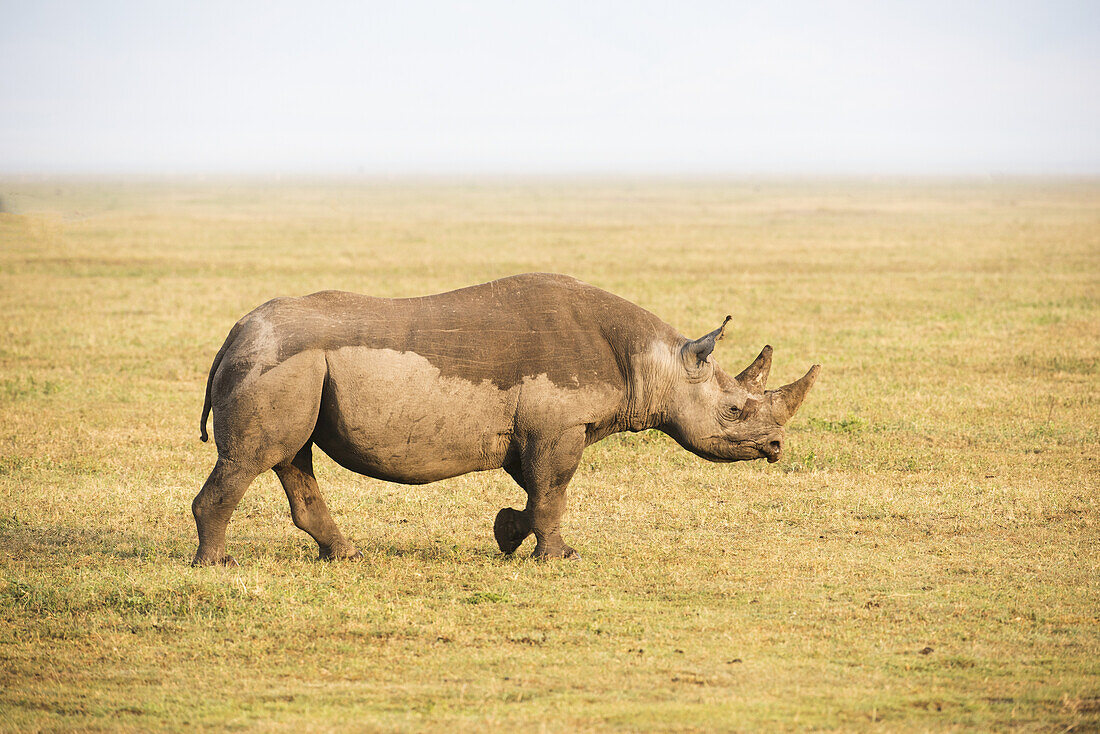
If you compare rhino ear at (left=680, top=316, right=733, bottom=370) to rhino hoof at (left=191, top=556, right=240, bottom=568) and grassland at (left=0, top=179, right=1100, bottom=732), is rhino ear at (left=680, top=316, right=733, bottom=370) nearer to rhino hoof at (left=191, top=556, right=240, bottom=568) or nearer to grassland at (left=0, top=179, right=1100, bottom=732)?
grassland at (left=0, top=179, right=1100, bottom=732)

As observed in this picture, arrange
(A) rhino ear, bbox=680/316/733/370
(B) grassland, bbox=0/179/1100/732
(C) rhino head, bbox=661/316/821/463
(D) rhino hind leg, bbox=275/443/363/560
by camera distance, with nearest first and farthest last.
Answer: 1. (B) grassland, bbox=0/179/1100/732
2. (D) rhino hind leg, bbox=275/443/363/560
3. (A) rhino ear, bbox=680/316/733/370
4. (C) rhino head, bbox=661/316/821/463

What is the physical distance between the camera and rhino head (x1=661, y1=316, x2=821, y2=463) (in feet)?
30.8

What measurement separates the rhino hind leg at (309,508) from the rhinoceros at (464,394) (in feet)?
0.04

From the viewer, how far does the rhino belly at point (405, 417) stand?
28.1 feet

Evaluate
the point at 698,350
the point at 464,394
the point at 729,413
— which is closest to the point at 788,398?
the point at 729,413

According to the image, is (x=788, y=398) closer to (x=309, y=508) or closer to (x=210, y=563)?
(x=309, y=508)

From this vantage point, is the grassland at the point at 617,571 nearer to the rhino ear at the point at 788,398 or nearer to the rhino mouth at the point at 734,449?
the rhino mouth at the point at 734,449

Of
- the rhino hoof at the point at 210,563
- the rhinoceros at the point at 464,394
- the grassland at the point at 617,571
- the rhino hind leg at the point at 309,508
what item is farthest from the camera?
the rhino hind leg at the point at 309,508

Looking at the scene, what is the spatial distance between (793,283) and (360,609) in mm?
23862

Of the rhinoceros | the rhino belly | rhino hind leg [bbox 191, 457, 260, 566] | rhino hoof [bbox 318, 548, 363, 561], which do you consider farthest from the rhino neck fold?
rhino hind leg [bbox 191, 457, 260, 566]

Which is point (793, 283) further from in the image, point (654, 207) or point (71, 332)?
point (654, 207)

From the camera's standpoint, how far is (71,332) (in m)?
21.6

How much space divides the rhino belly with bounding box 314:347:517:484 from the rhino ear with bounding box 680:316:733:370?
57.2 inches

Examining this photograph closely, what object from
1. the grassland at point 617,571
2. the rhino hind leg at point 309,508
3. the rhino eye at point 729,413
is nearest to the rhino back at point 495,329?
the rhino eye at point 729,413
